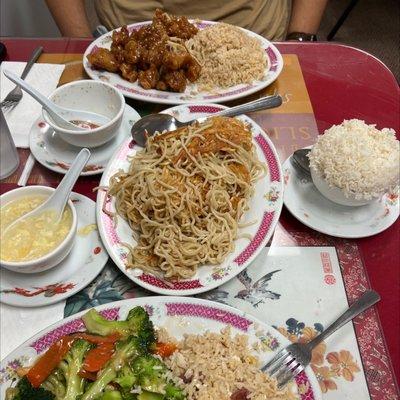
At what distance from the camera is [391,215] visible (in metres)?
1.59

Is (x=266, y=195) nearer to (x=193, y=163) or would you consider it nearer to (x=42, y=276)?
(x=193, y=163)

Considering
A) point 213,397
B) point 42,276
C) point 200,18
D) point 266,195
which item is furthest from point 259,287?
point 200,18

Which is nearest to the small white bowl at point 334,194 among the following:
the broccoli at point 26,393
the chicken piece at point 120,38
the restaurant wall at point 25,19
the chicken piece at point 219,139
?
the chicken piece at point 219,139

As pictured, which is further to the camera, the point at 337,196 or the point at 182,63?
the point at 182,63

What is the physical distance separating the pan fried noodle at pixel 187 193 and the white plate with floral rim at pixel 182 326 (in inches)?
5.1

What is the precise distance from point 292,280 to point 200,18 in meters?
1.76

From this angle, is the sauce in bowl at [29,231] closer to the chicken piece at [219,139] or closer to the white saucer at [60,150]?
the white saucer at [60,150]

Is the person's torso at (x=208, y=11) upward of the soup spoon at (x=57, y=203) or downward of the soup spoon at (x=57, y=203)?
upward

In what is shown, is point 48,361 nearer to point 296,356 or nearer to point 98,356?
point 98,356

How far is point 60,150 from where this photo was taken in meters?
1.83

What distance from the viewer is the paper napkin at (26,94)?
193cm

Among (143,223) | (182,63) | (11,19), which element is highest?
(182,63)

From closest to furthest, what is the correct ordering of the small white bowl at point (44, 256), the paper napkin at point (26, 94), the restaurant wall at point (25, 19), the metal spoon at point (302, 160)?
the small white bowl at point (44, 256), the metal spoon at point (302, 160), the paper napkin at point (26, 94), the restaurant wall at point (25, 19)

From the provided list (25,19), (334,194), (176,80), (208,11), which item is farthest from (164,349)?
(25,19)
